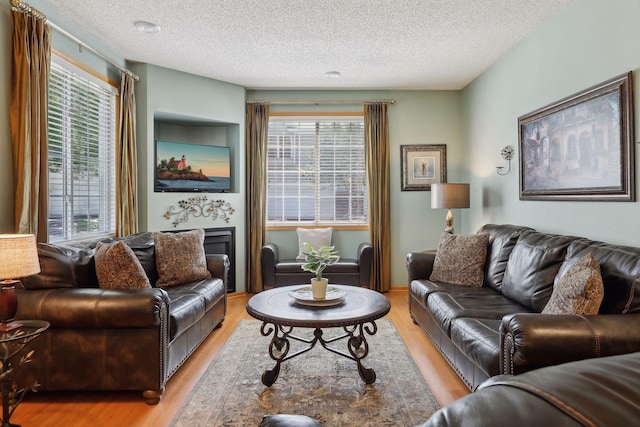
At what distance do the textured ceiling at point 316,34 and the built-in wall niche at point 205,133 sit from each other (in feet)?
2.17

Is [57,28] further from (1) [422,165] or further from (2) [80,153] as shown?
(1) [422,165]

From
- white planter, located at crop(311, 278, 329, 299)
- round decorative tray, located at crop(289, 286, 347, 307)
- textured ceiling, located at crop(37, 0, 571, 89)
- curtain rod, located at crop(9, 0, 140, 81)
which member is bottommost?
round decorative tray, located at crop(289, 286, 347, 307)

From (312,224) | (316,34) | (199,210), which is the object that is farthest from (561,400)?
(312,224)

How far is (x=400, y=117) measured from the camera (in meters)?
5.38

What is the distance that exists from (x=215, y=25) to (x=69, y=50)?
4.14ft

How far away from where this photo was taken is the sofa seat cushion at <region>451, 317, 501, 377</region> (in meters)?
2.03

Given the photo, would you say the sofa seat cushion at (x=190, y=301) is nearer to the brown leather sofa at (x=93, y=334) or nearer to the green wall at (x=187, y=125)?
the brown leather sofa at (x=93, y=334)

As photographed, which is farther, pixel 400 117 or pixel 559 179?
pixel 400 117

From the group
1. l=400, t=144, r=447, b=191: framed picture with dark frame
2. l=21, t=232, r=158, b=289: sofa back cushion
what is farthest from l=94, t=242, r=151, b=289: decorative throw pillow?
l=400, t=144, r=447, b=191: framed picture with dark frame

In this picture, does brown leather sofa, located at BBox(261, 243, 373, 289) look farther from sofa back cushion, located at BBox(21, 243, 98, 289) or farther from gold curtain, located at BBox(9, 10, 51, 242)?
gold curtain, located at BBox(9, 10, 51, 242)

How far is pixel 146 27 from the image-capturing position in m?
3.42

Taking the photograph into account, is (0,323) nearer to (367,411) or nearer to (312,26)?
(367,411)

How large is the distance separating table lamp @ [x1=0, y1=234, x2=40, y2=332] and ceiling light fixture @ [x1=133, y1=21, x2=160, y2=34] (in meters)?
2.18

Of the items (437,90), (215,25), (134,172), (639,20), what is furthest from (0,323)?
(437,90)
